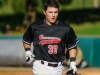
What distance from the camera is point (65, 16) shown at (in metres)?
30.8

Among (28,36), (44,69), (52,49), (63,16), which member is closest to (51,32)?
(52,49)

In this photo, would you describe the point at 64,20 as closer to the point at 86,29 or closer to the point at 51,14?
the point at 86,29

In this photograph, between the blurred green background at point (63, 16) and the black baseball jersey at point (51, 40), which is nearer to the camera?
the black baseball jersey at point (51, 40)

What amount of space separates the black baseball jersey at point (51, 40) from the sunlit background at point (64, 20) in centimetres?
788

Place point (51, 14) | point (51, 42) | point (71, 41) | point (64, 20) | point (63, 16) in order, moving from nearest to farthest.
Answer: point (51, 14) < point (51, 42) < point (71, 41) < point (64, 20) < point (63, 16)

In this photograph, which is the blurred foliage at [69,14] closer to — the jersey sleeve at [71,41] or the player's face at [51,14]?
the jersey sleeve at [71,41]

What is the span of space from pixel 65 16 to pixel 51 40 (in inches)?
990

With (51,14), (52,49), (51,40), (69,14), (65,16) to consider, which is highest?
(51,14)

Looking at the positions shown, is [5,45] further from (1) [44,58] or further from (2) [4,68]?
(1) [44,58]

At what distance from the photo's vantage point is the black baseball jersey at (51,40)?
18.7 feet

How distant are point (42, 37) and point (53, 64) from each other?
466 millimetres

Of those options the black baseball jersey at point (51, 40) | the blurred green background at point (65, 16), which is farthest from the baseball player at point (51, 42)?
the blurred green background at point (65, 16)

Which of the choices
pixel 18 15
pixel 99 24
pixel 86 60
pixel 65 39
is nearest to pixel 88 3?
pixel 99 24

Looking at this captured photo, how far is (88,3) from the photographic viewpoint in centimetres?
3195
